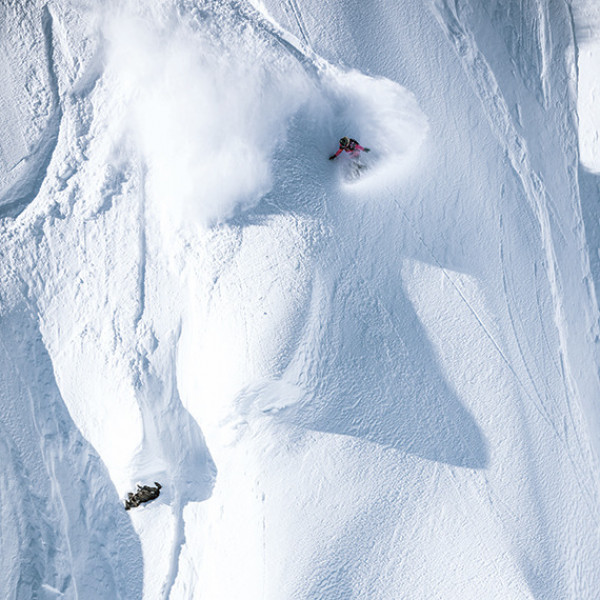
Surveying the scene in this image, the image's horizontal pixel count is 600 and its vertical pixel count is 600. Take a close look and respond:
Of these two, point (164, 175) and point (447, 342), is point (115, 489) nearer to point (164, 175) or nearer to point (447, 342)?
point (164, 175)

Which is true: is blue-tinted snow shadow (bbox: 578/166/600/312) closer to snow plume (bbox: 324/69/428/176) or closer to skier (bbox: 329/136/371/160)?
snow plume (bbox: 324/69/428/176)

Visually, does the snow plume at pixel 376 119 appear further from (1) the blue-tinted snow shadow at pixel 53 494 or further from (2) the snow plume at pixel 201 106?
(1) the blue-tinted snow shadow at pixel 53 494

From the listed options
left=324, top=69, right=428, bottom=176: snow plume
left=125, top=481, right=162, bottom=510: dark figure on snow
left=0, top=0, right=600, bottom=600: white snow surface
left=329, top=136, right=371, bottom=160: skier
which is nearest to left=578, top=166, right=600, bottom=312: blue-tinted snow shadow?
left=0, top=0, right=600, bottom=600: white snow surface

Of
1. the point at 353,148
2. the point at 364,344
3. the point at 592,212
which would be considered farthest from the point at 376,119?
the point at 592,212

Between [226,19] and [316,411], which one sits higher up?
[226,19]

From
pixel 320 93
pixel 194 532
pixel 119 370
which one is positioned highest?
pixel 320 93

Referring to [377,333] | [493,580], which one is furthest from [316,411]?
[493,580]
